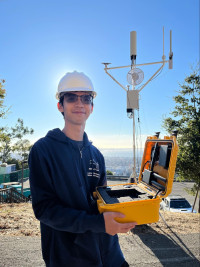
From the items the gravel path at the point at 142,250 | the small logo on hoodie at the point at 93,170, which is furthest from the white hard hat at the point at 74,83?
the gravel path at the point at 142,250

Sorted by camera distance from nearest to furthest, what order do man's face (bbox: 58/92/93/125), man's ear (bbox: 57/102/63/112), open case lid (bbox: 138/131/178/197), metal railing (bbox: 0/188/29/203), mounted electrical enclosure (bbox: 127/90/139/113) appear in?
open case lid (bbox: 138/131/178/197)
man's face (bbox: 58/92/93/125)
man's ear (bbox: 57/102/63/112)
mounted electrical enclosure (bbox: 127/90/139/113)
metal railing (bbox: 0/188/29/203)

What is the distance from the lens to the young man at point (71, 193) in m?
1.37

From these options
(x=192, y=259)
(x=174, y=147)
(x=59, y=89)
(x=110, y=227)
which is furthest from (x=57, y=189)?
(x=192, y=259)

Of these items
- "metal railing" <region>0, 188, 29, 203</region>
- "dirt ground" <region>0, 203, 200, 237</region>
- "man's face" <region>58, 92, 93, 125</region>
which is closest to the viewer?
"man's face" <region>58, 92, 93, 125</region>

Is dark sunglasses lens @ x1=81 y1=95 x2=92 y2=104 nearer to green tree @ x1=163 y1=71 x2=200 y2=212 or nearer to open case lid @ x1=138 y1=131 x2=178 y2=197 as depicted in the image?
open case lid @ x1=138 y1=131 x2=178 y2=197

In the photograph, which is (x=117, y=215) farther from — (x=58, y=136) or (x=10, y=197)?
(x=10, y=197)

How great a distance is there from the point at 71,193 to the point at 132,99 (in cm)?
501

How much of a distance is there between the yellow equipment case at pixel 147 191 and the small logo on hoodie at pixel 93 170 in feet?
0.43

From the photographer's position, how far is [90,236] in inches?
61.8

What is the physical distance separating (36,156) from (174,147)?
117cm

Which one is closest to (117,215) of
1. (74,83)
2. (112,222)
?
(112,222)

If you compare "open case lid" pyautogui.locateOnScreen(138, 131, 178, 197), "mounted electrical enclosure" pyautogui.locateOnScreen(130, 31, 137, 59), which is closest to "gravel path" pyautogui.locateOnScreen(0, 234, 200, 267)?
"open case lid" pyautogui.locateOnScreen(138, 131, 178, 197)

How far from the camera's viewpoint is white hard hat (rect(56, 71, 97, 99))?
181 cm

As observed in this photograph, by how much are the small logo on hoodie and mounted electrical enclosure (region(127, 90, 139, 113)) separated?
4446 mm
